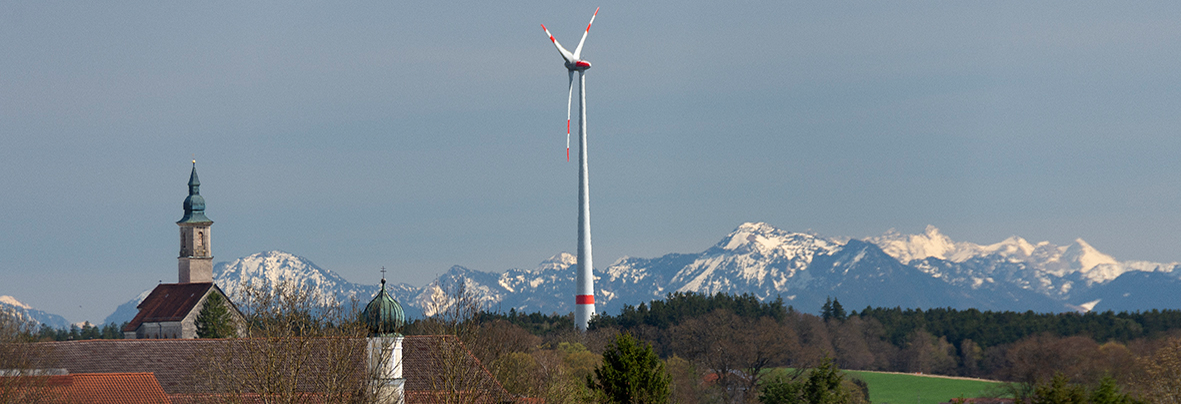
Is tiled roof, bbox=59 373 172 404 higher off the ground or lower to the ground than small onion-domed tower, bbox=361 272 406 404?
lower

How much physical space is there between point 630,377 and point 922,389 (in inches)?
5199

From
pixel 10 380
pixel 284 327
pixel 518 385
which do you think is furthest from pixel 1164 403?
pixel 10 380

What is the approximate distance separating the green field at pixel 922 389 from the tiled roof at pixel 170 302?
98.7 metres

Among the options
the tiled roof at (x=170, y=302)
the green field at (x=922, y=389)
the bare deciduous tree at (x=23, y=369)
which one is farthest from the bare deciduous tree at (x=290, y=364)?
the tiled roof at (x=170, y=302)

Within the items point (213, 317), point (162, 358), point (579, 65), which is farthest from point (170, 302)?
point (162, 358)

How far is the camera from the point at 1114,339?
185 meters

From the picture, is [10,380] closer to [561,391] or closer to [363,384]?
[363,384]

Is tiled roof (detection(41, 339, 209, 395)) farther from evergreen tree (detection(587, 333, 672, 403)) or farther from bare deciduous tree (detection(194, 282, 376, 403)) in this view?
evergreen tree (detection(587, 333, 672, 403))

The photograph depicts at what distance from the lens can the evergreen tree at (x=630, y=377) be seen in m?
65.4

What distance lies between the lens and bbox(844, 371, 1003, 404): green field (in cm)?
17688

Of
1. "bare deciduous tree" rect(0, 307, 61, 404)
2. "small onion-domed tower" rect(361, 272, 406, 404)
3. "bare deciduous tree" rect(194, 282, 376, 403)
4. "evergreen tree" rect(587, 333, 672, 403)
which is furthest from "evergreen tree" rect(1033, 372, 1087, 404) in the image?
"bare deciduous tree" rect(0, 307, 61, 404)

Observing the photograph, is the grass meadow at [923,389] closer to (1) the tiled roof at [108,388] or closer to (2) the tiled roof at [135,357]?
(2) the tiled roof at [135,357]

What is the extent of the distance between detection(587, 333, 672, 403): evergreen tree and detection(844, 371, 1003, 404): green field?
11062 cm

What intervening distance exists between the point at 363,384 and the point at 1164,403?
4247cm
